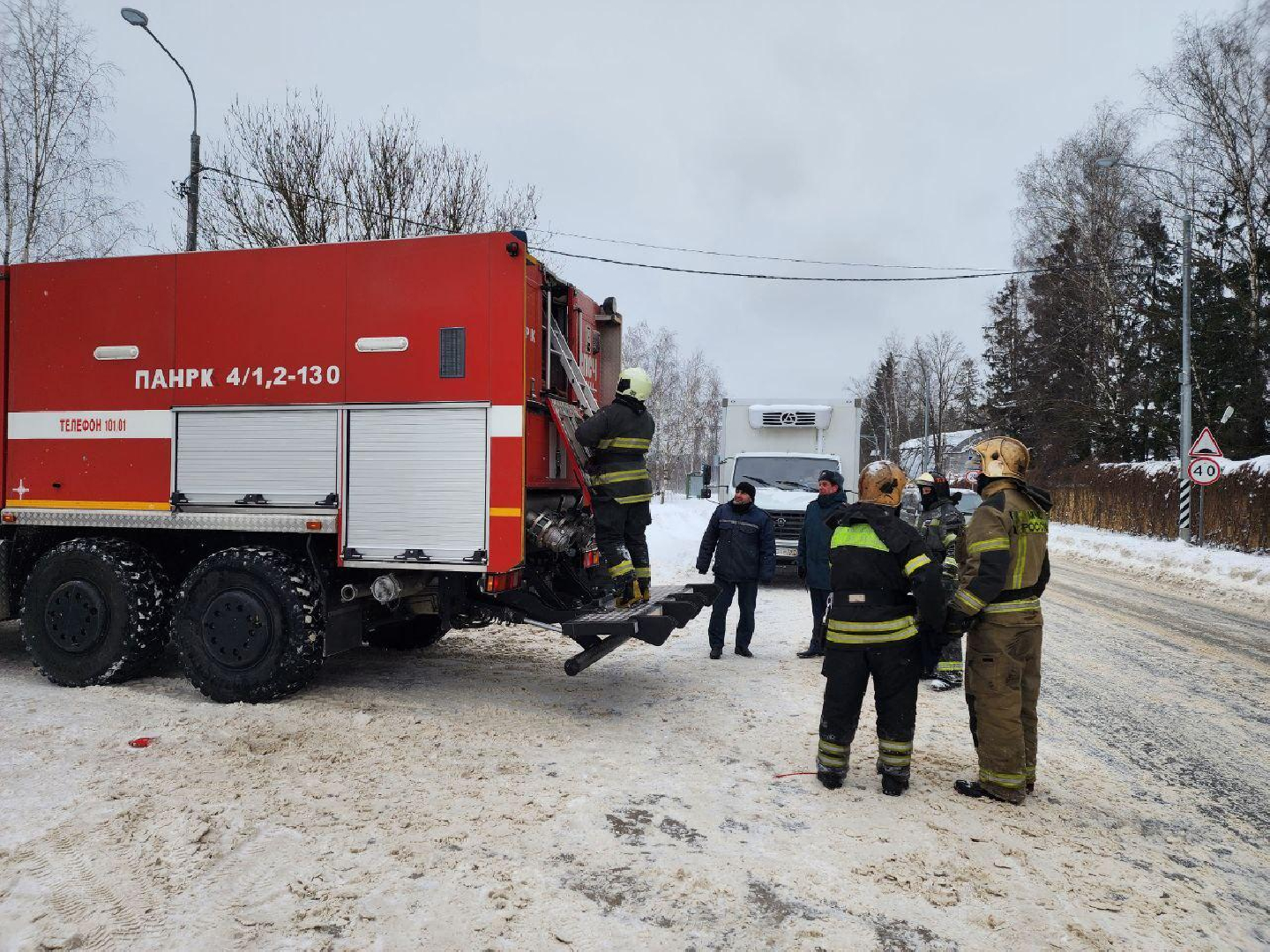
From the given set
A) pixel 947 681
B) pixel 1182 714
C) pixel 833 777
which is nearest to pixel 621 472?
pixel 833 777

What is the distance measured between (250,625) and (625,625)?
2601mm

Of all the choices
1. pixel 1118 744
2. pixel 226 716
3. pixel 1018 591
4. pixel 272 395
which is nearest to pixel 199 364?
pixel 272 395

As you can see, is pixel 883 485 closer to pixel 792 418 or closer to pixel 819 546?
pixel 819 546

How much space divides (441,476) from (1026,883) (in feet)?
12.8

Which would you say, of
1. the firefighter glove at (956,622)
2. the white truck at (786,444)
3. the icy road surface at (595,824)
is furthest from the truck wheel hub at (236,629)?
the white truck at (786,444)

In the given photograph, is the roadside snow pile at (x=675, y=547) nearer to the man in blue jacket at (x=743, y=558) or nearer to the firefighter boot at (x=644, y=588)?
the man in blue jacket at (x=743, y=558)

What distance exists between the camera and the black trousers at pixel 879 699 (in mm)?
4348

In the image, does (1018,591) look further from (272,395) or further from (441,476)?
(272,395)

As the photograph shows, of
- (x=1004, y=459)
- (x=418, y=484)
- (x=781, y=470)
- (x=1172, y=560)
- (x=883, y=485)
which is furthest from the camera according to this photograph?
(x=1172, y=560)

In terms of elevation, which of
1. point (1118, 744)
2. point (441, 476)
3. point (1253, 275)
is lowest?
point (1118, 744)

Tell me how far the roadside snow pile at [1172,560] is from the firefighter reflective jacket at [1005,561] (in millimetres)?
11442

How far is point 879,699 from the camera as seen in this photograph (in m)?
4.44

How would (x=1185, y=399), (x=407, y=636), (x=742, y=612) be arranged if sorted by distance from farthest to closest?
(x=1185, y=399) → (x=742, y=612) → (x=407, y=636)

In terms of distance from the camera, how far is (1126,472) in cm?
2491
